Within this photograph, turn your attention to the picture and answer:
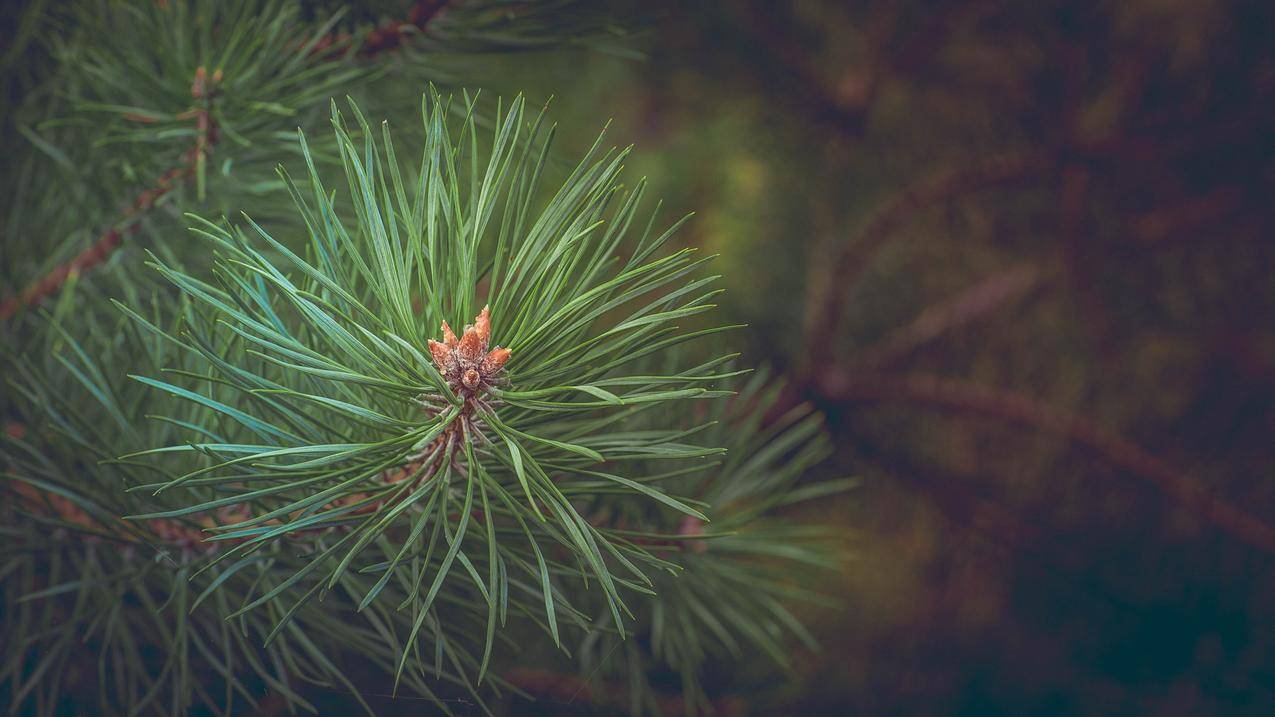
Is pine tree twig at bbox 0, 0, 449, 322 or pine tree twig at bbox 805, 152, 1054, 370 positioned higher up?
pine tree twig at bbox 0, 0, 449, 322

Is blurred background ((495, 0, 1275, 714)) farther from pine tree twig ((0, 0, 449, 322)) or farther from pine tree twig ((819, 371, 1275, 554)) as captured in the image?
pine tree twig ((0, 0, 449, 322))

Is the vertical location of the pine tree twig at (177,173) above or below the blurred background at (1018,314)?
above

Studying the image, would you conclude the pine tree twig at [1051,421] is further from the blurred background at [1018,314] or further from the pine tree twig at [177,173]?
the pine tree twig at [177,173]

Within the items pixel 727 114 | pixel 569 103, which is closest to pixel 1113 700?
pixel 727 114

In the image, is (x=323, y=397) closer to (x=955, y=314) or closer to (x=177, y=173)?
(x=177, y=173)

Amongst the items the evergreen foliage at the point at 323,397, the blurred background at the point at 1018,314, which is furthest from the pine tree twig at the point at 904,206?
the evergreen foliage at the point at 323,397

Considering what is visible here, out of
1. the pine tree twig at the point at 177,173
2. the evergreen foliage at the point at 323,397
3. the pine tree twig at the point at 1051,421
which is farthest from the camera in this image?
the pine tree twig at the point at 1051,421

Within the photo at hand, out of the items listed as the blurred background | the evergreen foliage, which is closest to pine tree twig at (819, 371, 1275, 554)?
the blurred background

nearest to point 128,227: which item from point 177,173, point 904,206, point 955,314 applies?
point 177,173
